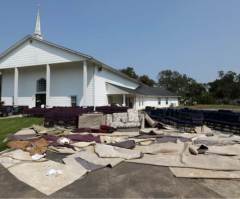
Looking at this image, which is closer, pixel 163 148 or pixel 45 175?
pixel 45 175

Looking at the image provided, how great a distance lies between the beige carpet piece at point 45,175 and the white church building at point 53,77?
17279mm

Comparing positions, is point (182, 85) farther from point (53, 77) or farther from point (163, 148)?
point (163, 148)

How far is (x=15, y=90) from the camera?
26.5 metres

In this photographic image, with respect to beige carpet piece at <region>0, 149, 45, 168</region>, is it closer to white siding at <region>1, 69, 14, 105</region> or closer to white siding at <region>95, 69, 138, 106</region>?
white siding at <region>95, 69, 138, 106</region>

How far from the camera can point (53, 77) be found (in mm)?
26062

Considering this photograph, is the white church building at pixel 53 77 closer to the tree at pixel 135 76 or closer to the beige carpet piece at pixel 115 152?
the beige carpet piece at pixel 115 152

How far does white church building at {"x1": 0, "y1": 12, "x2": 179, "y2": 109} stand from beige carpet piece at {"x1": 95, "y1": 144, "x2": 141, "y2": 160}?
16.1 m

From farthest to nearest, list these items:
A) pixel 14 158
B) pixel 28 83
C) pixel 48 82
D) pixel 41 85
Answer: pixel 28 83, pixel 41 85, pixel 48 82, pixel 14 158

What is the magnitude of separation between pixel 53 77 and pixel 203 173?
2342cm

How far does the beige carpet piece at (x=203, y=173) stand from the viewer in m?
4.81

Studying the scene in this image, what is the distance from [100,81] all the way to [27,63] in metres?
8.77

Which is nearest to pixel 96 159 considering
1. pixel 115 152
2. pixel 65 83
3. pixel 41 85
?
pixel 115 152

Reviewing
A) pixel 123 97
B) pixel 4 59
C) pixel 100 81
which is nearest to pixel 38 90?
pixel 4 59

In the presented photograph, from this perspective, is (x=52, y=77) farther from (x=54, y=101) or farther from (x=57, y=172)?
(x=57, y=172)
